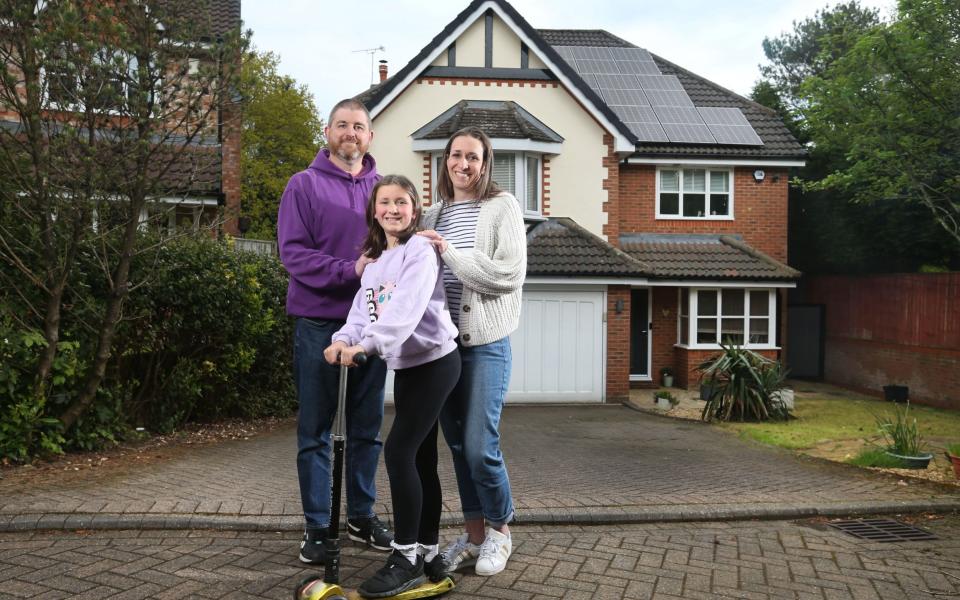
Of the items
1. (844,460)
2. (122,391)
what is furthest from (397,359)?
(844,460)

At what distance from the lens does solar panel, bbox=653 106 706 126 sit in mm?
18734

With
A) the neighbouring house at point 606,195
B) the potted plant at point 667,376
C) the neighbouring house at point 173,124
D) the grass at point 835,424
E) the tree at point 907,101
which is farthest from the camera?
the potted plant at point 667,376

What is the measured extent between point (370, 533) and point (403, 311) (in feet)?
5.29

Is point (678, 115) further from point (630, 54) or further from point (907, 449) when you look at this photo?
point (907, 449)

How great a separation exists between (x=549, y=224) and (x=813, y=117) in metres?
5.69

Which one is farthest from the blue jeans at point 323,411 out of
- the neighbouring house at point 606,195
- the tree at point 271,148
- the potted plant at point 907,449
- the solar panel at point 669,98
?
the tree at point 271,148

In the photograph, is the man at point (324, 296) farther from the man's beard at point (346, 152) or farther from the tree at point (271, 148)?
the tree at point (271, 148)

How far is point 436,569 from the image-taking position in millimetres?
3918

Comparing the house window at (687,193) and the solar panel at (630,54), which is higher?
the solar panel at (630,54)

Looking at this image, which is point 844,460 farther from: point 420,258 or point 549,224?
point 549,224

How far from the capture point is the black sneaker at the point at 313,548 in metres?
4.30

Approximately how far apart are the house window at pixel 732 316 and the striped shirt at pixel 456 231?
1400 cm

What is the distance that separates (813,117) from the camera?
16172 mm

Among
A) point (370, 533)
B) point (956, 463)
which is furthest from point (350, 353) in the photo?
point (956, 463)
